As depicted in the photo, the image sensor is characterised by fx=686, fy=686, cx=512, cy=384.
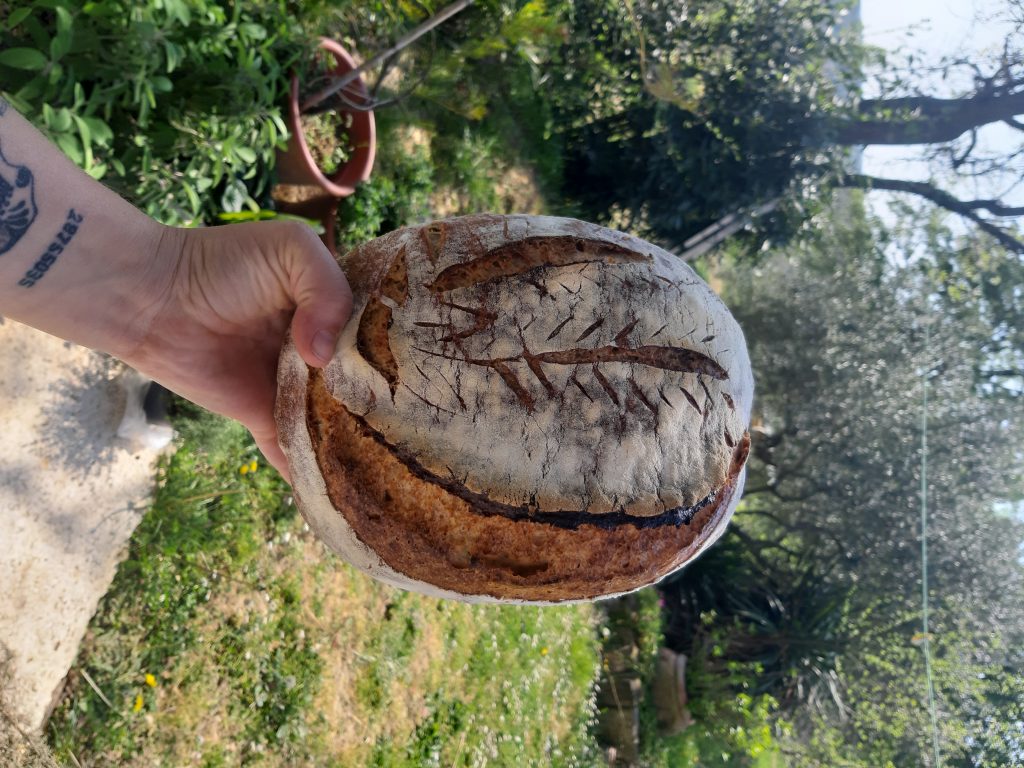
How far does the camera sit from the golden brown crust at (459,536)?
4.66 feet

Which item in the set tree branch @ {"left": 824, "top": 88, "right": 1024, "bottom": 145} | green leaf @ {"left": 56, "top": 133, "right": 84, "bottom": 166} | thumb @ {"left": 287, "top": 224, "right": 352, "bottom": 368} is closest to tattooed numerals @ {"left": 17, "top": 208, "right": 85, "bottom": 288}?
thumb @ {"left": 287, "top": 224, "right": 352, "bottom": 368}

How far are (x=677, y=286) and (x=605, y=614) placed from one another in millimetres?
6139

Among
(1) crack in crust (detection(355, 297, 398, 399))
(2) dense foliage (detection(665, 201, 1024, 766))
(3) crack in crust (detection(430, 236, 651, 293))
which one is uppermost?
(3) crack in crust (detection(430, 236, 651, 293))

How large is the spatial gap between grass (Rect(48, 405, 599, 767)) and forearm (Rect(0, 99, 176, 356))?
4.06 ft

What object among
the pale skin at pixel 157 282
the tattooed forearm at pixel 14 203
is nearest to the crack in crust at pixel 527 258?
the pale skin at pixel 157 282

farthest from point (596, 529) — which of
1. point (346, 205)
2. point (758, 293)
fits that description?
point (758, 293)

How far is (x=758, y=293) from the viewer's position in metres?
8.36

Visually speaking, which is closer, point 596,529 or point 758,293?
point 596,529

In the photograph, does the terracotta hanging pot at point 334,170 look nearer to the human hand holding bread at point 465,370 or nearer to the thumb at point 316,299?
the human hand holding bread at point 465,370

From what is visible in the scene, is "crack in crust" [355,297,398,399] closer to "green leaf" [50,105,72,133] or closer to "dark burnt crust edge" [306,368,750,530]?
"dark burnt crust edge" [306,368,750,530]

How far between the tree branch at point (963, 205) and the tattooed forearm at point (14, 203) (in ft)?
24.3

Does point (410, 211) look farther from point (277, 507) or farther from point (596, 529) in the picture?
point (596, 529)

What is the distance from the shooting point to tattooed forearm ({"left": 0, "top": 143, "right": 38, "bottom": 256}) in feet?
4.25

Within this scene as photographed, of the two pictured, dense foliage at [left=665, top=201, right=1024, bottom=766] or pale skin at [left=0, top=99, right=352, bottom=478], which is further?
dense foliage at [left=665, top=201, right=1024, bottom=766]
